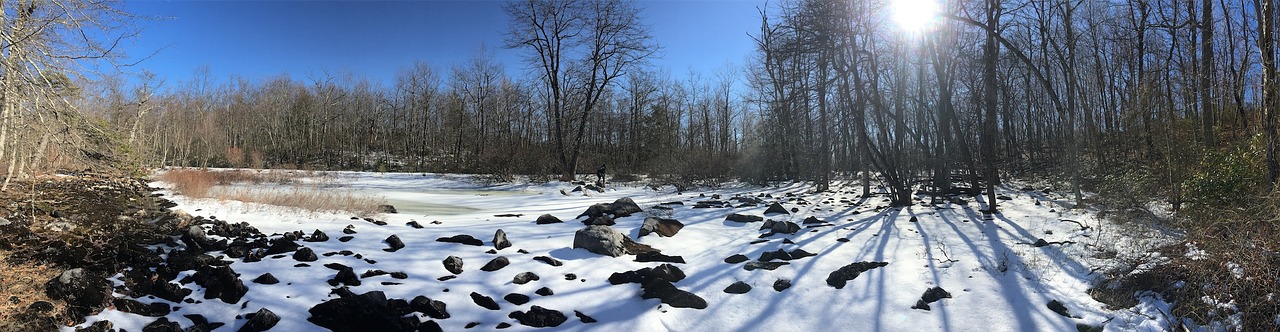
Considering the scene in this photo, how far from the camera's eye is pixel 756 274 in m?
6.61

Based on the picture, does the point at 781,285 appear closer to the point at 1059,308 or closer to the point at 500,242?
the point at 1059,308

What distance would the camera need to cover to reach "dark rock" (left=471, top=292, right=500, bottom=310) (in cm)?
553

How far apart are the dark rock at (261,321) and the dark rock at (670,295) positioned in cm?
339

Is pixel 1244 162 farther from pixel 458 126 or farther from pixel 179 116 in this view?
pixel 179 116

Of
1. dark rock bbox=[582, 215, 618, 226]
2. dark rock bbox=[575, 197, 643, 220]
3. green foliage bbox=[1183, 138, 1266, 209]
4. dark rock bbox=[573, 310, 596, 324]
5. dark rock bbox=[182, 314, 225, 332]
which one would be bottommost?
dark rock bbox=[573, 310, 596, 324]

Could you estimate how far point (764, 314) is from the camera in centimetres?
543

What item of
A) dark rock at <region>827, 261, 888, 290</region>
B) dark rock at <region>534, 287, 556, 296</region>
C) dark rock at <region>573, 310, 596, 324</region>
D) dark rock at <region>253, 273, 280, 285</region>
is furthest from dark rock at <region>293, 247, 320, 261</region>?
dark rock at <region>827, 261, 888, 290</region>

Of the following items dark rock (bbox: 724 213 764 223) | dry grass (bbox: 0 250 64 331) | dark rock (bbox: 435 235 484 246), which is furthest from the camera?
dark rock (bbox: 724 213 764 223)

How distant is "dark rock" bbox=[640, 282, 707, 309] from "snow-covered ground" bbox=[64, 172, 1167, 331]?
0.34 ft

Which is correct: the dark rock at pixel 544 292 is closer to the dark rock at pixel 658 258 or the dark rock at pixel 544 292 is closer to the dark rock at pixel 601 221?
the dark rock at pixel 658 258

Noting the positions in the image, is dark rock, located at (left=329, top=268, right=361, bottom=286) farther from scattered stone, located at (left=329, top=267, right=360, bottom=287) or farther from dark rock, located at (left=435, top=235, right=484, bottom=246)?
dark rock, located at (left=435, top=235, right=484, bottom=246)

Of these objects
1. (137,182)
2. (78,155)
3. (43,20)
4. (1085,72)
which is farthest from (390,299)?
(1085,72)

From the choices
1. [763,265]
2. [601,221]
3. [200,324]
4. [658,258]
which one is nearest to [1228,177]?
[763,265]

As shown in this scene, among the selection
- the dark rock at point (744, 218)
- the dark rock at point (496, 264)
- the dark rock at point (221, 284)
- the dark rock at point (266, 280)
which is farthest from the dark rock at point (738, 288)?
the dark rock at point (221, 284)
